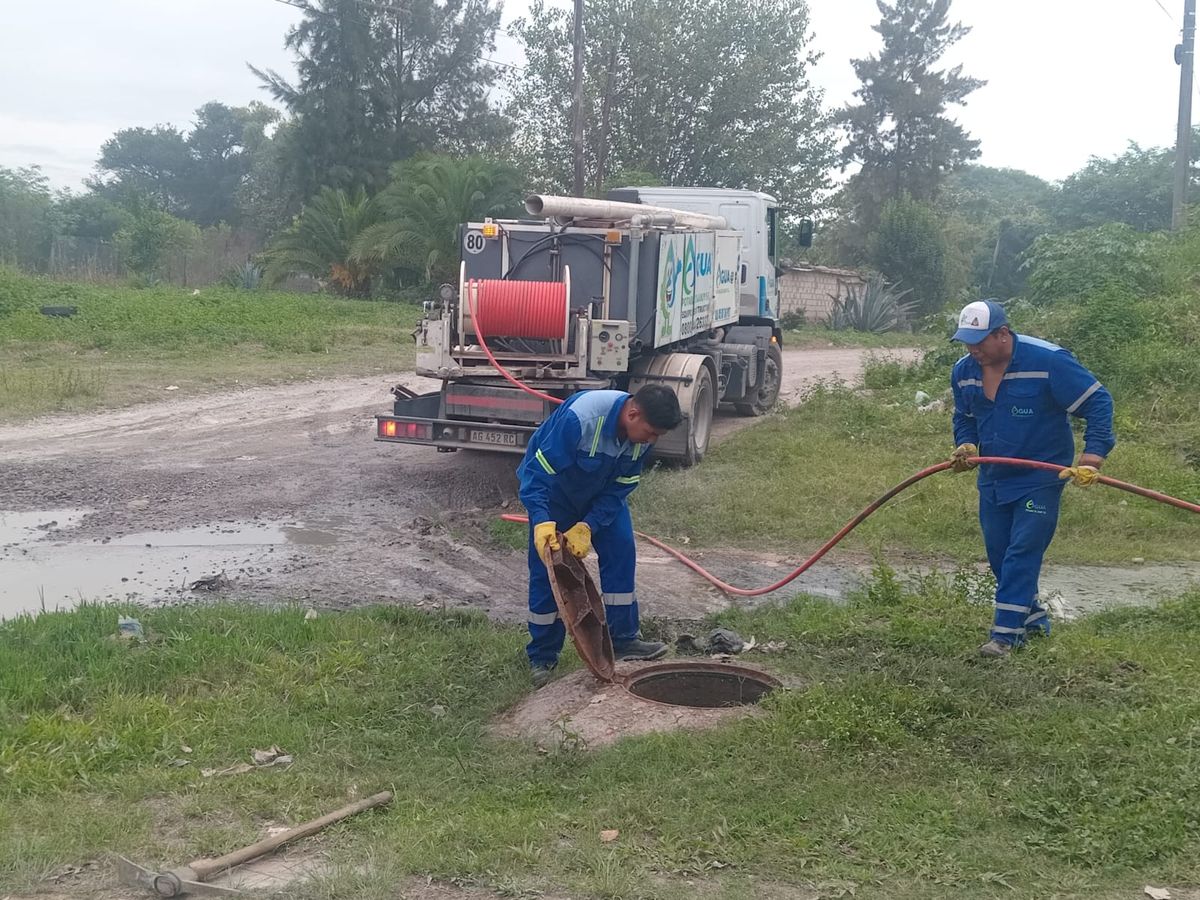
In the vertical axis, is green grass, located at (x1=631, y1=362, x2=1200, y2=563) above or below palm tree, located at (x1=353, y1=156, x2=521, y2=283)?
below

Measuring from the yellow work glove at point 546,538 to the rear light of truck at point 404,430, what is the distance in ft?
17.4

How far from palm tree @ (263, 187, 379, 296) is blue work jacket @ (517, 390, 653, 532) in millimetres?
27012

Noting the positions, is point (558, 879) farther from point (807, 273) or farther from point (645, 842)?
point (807, 273)

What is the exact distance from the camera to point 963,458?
20.3ft

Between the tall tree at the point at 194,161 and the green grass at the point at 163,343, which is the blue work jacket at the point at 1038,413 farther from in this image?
the tall tree at the point at 194,161

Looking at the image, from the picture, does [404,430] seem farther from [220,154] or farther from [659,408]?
[220,154]

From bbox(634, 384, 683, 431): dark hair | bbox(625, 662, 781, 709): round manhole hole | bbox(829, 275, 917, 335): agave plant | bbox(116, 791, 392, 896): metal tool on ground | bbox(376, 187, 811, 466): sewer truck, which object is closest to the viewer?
bbox(116, 791, 392, 896): metal tool on ground

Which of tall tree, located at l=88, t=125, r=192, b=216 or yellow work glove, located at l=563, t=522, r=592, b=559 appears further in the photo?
tall tree, located at l=88, t=125, r=192, b=216

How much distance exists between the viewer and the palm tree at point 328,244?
32.1 metres

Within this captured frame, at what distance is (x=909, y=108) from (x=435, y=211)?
25580mm

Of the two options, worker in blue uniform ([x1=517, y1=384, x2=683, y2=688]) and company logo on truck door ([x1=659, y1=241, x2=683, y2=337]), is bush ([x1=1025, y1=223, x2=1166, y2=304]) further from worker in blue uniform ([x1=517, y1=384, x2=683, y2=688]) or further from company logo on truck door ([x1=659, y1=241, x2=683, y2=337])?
worker in blue uniform ([x1=517, y1=384, x2=683, y2=688])

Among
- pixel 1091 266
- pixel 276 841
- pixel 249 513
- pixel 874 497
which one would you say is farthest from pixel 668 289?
pixel 1091 266

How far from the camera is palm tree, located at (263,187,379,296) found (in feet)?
105

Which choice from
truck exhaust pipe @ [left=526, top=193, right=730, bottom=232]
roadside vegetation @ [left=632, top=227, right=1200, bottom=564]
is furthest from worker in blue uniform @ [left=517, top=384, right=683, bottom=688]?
truck exhaust pipe @ [left=526, top=193, right=730, bottom=232]
